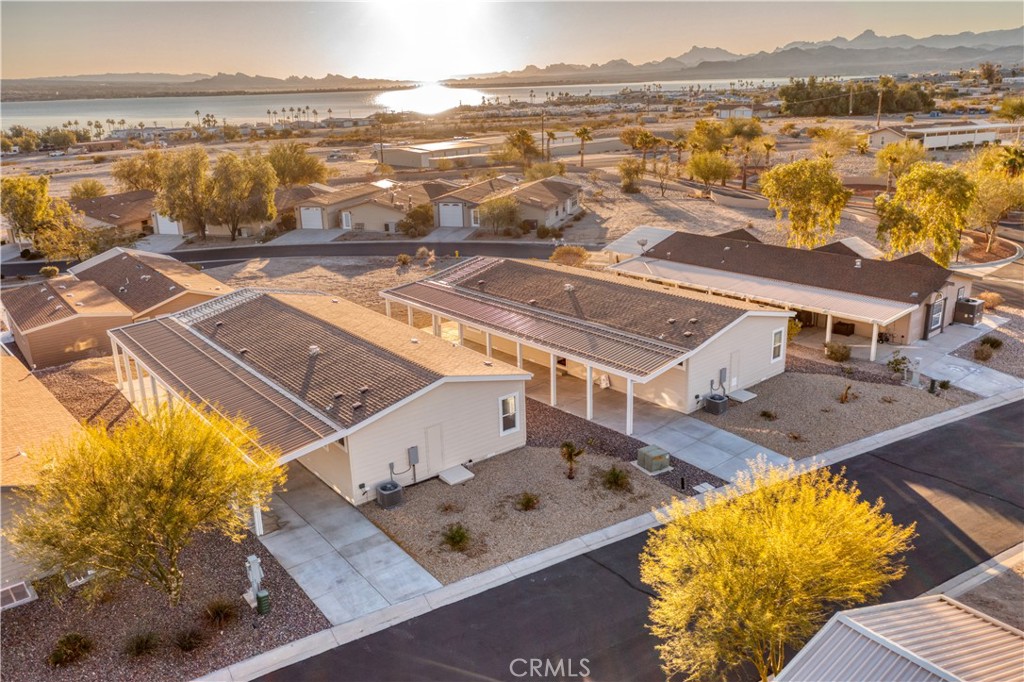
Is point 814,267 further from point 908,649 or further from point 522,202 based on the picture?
point 522,202

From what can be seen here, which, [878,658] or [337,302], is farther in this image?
[337,302]

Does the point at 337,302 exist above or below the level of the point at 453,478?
above

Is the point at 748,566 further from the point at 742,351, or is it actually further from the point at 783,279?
the point at 783,279

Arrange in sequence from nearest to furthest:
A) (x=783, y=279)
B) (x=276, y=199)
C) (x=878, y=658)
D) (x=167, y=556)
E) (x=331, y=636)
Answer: (x=878, y=658)
(x=331, y=636)
(x=167, y=556)
(x=783, y=279)
(x=276, y=199)

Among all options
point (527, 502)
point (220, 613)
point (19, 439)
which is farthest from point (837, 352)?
point (19, 439)

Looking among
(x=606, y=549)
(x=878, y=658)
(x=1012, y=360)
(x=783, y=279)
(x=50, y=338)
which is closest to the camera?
(x=878, y=658)

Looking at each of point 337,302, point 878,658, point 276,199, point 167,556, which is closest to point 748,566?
point 878,658

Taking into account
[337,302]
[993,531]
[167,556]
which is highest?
[337,302]

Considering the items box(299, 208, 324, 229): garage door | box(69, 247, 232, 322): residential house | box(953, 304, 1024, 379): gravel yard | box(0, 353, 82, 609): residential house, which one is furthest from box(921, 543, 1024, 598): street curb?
box(299, 208, 324, 229): garage door
